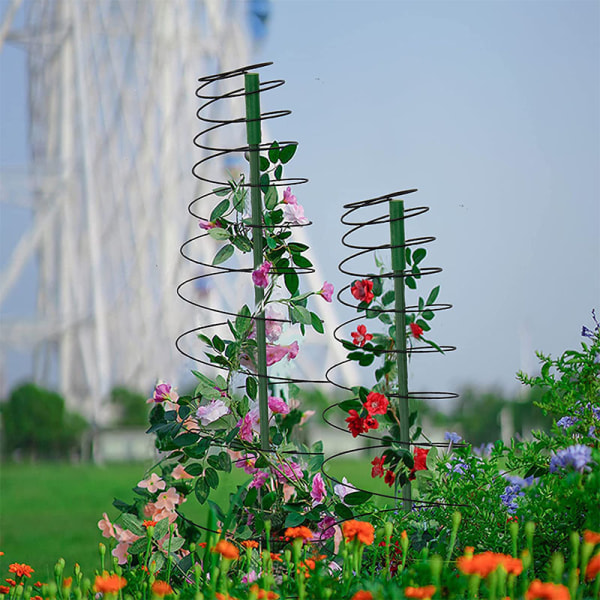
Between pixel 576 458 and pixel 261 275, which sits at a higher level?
pixel 261 275

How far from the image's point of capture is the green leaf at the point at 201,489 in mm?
1600

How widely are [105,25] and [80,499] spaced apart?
11635 millimetres

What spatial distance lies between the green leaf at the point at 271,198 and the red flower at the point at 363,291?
274mm

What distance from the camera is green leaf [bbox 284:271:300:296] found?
65.4 inches

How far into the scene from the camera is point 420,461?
1.71m

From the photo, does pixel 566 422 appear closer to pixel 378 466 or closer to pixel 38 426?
pixel 378 466

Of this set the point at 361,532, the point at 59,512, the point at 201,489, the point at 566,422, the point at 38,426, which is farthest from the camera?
the point at 38,426

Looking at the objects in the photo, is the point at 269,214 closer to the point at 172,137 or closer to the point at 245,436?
the point at 245,436

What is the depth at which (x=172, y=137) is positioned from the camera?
588 inches

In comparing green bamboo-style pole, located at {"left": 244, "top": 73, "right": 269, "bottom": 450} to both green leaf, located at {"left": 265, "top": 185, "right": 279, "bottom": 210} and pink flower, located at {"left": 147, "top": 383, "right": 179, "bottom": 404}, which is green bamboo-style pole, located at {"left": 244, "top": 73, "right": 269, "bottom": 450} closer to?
Result: green leaf, located at {"left": 265, "top": 185, "right": 279, "bottom": 210}

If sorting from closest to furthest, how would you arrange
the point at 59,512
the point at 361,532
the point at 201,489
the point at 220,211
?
the point at 361,532
the point at 201,489
the point at 220,211
the point at 59,512

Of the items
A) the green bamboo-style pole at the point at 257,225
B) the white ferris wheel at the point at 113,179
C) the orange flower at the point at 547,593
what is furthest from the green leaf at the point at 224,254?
the white ferris wheel at the point at 113,179

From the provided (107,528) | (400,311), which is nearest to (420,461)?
(400,311)

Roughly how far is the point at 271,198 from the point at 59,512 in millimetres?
4105
